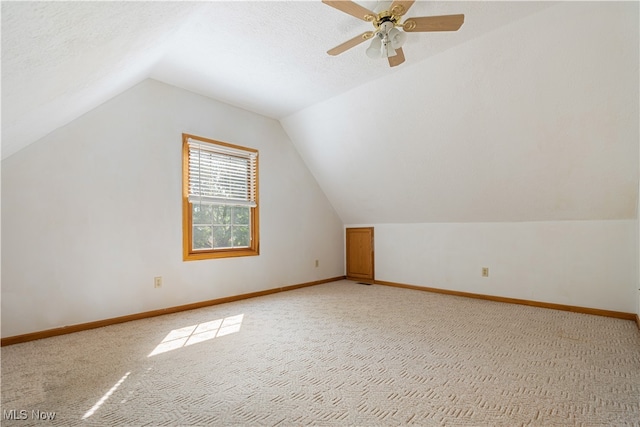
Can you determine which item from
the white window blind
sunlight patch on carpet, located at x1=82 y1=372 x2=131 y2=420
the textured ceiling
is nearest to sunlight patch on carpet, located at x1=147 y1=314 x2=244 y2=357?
sunlight patch on carpet, located at x1=82 y1=372 x2=131 y2=420

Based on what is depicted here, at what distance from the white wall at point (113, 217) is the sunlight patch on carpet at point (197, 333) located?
70 cm

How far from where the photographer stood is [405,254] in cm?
500

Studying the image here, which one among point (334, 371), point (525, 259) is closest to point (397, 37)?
point (334, 371)

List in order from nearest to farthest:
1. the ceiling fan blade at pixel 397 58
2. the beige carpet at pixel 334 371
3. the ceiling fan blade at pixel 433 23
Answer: the beige carpet at pixel 334 371 → the ceiling fan blade at pixel 433 23 → the ceiling fan blade at pixel 397 58

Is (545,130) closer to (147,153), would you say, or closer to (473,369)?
(473,369)

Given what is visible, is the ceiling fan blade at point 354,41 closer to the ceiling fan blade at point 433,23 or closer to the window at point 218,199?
the ceiling fan blade at point 433,23

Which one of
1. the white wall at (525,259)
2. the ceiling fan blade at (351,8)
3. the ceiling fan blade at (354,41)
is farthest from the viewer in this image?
the white wall at (525,259)

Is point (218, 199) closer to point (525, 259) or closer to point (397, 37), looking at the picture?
point (397, 37)

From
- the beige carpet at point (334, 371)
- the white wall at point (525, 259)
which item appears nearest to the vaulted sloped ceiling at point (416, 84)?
the white wall at point (525, 259)

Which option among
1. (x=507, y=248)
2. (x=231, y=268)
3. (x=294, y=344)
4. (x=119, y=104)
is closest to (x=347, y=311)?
(x=294, y=344)

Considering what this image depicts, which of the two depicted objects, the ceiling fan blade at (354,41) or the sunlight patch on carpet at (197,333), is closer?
the ceiling fan blade at (354,41)

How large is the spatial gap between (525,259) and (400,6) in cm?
333

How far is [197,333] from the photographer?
2871 millimetres

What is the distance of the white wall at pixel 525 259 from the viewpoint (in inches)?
131
